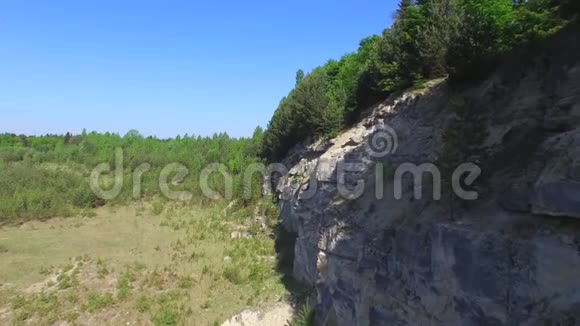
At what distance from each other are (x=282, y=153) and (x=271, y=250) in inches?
322

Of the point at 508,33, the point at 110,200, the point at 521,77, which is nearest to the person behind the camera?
the point at 521,77

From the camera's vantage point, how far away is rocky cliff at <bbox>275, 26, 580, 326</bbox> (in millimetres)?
4539

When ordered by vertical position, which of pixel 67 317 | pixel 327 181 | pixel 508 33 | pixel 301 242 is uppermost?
pixel 508 33

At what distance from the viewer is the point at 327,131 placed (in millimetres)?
18766

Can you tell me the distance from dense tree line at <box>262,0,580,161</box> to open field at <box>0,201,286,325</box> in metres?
6.92

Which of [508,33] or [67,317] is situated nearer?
[508,33]

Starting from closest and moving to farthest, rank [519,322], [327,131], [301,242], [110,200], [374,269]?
[519,322], [374,269], [301,242], [327,131], [110,200]

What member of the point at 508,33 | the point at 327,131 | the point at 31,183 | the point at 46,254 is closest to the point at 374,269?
the point at 508,33

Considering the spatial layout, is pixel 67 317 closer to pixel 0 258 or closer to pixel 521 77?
pixel 0 258

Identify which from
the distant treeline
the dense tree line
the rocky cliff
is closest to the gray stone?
the rocky cliff

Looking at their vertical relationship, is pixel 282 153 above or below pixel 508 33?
below
